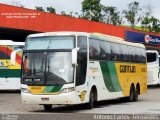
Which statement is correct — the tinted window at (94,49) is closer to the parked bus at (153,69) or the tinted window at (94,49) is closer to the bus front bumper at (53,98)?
the bus front bumper at (53,98)

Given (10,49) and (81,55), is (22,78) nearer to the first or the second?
(81,55)

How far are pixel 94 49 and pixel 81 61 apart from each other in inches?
62.2

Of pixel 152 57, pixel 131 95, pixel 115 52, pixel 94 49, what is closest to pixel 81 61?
pixel 94 49

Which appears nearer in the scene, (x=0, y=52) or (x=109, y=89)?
(x=109, y=89)

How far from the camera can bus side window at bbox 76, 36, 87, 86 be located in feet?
63.3

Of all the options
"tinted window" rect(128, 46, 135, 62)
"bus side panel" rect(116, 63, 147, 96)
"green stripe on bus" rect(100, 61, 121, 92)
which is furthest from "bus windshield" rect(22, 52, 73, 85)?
"tinted window" rect(128, 46, 135, 62)

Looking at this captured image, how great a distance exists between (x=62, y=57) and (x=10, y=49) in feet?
41.1

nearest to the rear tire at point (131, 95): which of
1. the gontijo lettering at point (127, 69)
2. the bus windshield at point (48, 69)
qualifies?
the gontijo lettering at point (127, 69)

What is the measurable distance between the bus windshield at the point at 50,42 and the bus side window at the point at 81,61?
0.39m

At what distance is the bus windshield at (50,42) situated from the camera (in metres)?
19.4

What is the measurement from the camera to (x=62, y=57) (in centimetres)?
1906

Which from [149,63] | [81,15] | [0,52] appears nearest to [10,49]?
[0,52]

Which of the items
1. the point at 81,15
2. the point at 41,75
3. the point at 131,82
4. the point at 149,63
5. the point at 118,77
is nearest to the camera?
the point at 41,75

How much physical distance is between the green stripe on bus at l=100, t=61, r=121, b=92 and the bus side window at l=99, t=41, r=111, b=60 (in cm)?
25
